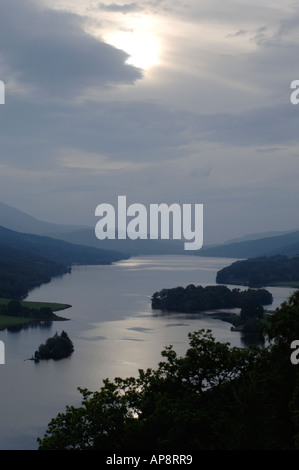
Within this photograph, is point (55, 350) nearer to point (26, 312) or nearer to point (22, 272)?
point (26, 312)

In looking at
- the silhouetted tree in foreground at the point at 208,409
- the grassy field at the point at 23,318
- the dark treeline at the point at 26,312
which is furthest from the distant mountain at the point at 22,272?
the silhouetted tree in foreground at the point at 208,409

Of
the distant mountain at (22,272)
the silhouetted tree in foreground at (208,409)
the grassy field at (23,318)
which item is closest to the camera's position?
the silhouetted tree in foreground at (208,409)

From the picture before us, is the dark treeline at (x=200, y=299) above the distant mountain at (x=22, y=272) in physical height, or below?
below

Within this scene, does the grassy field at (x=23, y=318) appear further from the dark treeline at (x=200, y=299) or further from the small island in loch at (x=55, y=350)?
the small island in loch at (x=55, y=350)

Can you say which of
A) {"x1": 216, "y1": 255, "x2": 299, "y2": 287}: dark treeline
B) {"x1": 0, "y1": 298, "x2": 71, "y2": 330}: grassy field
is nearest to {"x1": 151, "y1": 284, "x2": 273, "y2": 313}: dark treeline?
{"x1": 0, "y1": 298, "x2": 71, "y2": 330}: grassy field

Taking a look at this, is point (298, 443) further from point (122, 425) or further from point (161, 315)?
point (161, 315)
